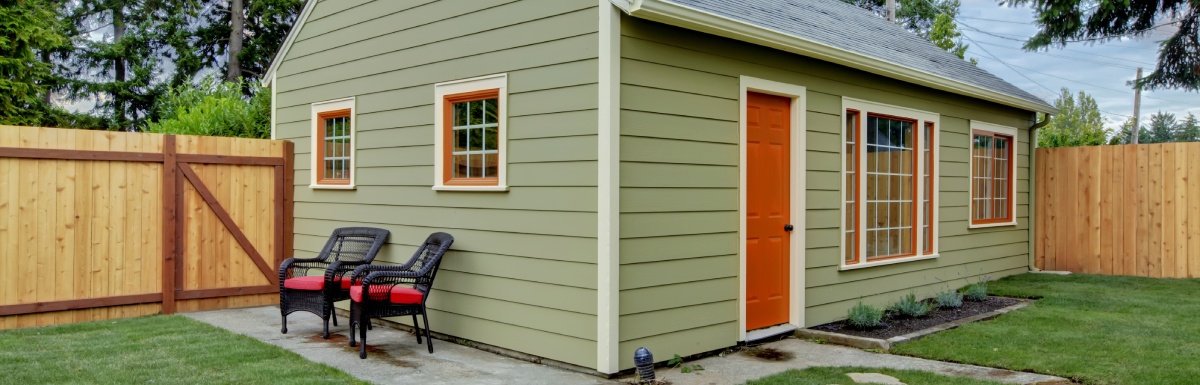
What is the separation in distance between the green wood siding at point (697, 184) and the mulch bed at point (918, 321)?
0.79ft

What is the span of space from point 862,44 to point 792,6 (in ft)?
2.44

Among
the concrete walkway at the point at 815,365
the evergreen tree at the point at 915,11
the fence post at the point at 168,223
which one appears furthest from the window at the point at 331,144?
the evergreen tree at the point at 915,11

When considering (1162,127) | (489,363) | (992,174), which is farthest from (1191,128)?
(489,363)

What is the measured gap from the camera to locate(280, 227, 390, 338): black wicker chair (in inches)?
250

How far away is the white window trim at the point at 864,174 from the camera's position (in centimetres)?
727

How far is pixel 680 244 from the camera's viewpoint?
567cm

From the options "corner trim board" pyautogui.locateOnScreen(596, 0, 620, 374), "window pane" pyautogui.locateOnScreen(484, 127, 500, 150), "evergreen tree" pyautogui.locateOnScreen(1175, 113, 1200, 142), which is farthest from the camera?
"evergreen tree" pyautogui.locateOnScreen(1175, 113, 1200, 142)

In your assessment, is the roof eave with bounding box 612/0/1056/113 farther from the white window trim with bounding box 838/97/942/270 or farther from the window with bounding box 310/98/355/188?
the window with bounding box 310/98/355/188

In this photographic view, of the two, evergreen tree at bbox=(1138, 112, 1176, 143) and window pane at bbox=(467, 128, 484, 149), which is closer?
window pane at bbox=(467, 128, 484, 149)

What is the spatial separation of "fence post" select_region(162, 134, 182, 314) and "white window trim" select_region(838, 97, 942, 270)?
232 inches

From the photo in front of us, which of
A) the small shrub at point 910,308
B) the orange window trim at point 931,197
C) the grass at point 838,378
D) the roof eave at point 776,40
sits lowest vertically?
the grass at point 838,378

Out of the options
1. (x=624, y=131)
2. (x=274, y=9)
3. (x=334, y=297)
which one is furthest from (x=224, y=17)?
(x=624, y=131)

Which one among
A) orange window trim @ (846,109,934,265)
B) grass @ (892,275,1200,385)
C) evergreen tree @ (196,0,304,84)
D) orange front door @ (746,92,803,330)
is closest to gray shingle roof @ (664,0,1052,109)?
orange window trim @ (846,109,934,265)

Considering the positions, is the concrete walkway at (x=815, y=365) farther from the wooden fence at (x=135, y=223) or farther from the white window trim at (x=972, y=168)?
the wooden fence at (x=135, y=223)
